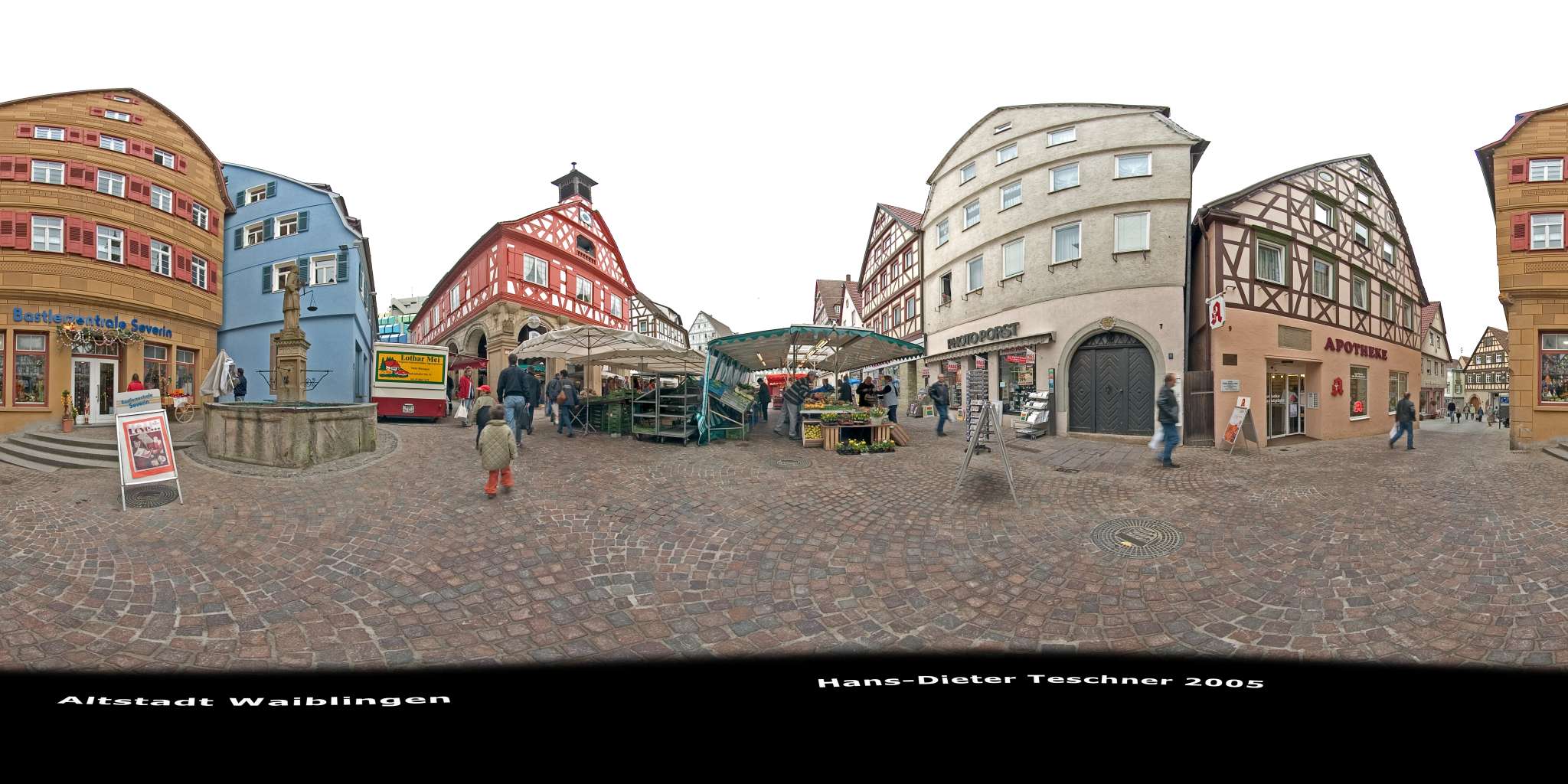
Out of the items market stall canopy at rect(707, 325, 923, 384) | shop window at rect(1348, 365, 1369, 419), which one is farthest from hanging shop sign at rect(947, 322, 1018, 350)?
shop window at rect(1348, 365, 1369, 419)

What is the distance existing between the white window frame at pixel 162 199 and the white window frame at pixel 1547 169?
120 ft

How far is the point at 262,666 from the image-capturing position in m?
3.06

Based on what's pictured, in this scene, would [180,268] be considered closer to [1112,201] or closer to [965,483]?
[965,483]

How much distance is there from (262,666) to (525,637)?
1.41 m

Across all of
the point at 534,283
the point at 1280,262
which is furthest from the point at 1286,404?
the point at 534,283

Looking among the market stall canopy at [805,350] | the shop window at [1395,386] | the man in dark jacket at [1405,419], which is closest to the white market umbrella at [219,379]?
the market stall canopy at [805,350]

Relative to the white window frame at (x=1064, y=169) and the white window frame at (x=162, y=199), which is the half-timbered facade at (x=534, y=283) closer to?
the white window frame at (x=162, y=199)

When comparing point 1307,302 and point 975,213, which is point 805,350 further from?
point 1307,302

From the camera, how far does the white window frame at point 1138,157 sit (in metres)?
13.3

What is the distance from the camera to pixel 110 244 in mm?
14922

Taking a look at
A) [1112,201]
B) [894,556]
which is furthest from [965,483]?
[1112,201]

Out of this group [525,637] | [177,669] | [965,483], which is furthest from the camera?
[965,483]

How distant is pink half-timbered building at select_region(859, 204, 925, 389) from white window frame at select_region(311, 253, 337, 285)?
19.7m

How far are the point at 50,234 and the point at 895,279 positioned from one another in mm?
27112
